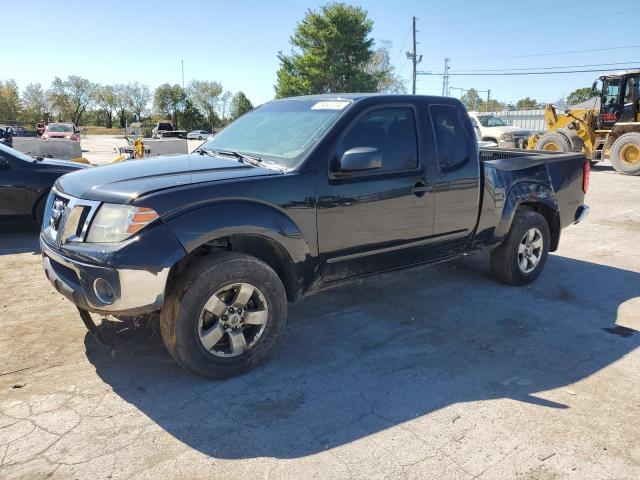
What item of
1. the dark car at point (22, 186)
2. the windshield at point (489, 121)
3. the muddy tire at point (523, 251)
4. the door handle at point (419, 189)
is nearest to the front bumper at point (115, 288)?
the door handle at point (419, 189)

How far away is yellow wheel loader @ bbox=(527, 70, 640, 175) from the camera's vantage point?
52.9ft

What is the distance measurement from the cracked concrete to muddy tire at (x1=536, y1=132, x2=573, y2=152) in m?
13.7

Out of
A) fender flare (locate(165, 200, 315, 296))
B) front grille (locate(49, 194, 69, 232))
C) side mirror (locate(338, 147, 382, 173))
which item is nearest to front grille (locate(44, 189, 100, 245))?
front grille (locate(49, 194, 69, 232))

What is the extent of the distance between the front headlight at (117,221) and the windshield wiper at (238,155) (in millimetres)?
1015

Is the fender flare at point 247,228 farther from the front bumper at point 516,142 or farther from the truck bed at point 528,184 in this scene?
the front bumper at point 516,142

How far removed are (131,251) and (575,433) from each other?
2.77 m

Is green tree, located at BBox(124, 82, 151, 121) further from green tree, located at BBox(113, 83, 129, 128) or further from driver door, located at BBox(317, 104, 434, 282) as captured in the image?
driver door, located at BBox(317, 104, 434, 282)

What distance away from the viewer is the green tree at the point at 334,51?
43.3 m

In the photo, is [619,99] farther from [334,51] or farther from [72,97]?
[72,97]

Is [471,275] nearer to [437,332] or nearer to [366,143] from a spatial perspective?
[437,332]

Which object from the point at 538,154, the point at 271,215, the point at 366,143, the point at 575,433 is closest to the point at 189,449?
the point at 271,215

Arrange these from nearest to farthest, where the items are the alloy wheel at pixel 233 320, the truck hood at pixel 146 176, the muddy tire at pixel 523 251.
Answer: the truck hood at pixel 146 176 → the alloy wheel at pixel 233 320 → the muddy tire at pixel 523 251

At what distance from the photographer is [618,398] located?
3.33 meters

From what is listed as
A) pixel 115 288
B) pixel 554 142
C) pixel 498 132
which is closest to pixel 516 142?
pixel 498 132
